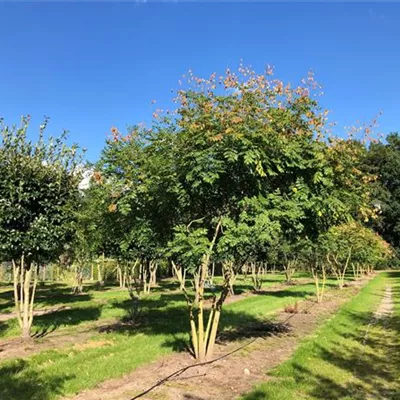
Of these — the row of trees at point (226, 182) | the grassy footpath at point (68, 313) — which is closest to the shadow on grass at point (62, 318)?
the grassy footpath at point (68, 313)

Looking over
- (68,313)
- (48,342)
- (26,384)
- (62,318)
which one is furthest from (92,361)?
(68,313)

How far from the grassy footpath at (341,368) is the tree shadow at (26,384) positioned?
3.00 meters

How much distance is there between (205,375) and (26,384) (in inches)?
117

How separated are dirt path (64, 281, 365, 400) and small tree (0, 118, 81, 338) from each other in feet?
14.8

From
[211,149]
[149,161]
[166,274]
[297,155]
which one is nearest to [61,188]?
[149,161]

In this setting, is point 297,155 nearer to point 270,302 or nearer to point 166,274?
point 270,302

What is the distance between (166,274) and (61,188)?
3613 centimetres

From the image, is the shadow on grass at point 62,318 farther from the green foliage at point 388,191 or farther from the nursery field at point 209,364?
the green foliage at point 388,191

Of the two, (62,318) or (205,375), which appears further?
(62,318)

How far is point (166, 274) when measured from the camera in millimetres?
46719

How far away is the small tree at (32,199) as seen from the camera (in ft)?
34.2

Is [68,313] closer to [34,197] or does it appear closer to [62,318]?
[62,318]

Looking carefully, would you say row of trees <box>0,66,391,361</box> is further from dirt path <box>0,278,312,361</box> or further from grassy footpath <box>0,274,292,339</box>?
grassy footpath <box>0,274,292,339</box>

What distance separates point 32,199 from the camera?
10.9 metres
